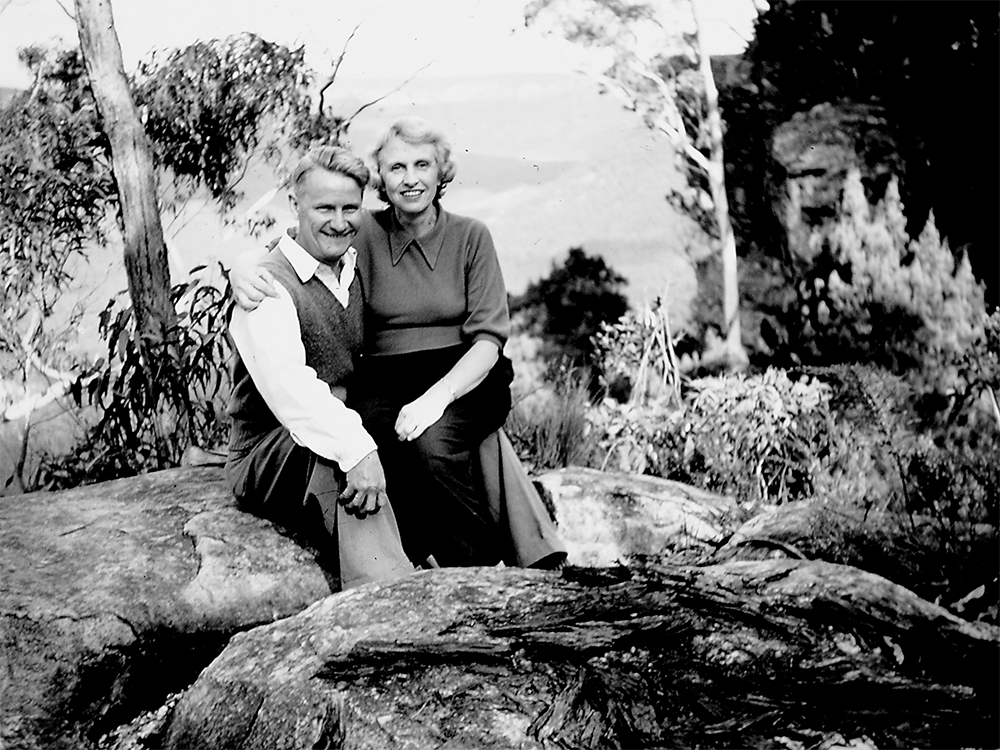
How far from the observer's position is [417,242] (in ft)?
9.56

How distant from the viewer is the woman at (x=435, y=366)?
2725 mm

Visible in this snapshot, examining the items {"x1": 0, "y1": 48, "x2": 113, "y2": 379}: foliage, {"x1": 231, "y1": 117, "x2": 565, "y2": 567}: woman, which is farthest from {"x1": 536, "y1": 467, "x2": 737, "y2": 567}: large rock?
{"x1": 0, "y1": 48, "x2": 113, "y2": 379}: foliage

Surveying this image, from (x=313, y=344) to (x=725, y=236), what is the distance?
1.92 metres

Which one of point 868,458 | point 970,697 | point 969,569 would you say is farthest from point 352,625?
point 868,458

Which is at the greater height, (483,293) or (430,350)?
(483,293)

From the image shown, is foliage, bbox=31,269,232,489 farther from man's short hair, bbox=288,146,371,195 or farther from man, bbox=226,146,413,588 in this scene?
man's short hair, bbox=288,146,371,195

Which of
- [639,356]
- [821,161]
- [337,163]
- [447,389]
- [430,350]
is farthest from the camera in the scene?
[639,356]

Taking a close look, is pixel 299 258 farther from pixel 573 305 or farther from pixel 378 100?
pixel 573 305

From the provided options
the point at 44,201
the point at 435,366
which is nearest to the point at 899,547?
the point at 435,366

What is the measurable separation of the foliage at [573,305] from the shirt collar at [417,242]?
106cm

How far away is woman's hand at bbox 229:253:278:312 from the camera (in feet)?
8.57

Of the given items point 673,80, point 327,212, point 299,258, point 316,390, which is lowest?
point 316,390

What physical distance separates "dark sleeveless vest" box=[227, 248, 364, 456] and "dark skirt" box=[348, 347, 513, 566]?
78mm

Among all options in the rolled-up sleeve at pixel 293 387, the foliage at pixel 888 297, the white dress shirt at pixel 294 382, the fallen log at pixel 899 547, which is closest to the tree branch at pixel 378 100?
the white dress shirt at pixel 294 382
